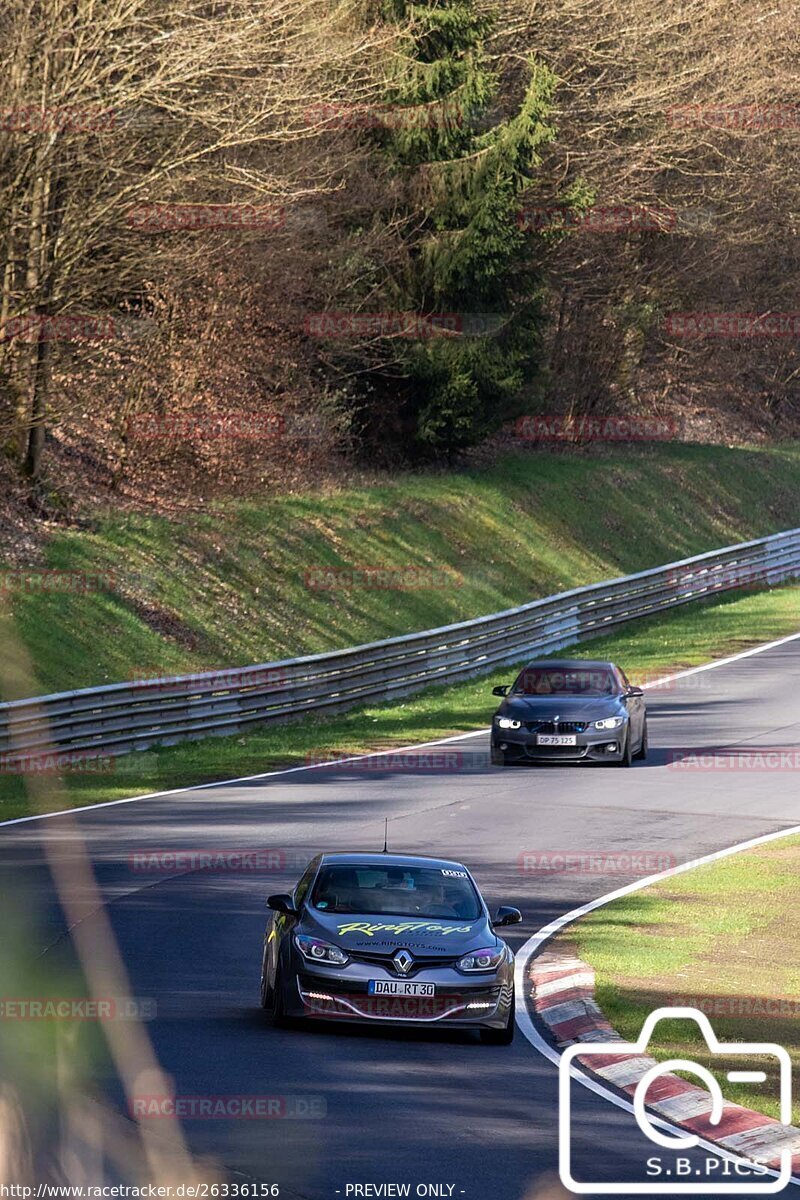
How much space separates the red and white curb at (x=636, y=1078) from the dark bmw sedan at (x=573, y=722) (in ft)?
36.6

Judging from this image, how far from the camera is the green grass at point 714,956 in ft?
41.7

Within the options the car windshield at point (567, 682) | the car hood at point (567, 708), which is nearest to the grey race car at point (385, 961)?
the car hood at point (567, 708)

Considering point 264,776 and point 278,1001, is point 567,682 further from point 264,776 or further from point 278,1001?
point 278,1001

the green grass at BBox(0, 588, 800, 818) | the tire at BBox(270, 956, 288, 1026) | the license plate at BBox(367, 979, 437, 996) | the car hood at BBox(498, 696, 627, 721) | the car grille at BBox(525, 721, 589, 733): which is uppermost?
the license plate at BBox(367, 979, 437, 996)

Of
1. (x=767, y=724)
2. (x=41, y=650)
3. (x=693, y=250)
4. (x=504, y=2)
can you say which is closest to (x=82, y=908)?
(x=41, y=650)

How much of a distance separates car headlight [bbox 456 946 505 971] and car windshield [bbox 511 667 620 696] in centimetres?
1443

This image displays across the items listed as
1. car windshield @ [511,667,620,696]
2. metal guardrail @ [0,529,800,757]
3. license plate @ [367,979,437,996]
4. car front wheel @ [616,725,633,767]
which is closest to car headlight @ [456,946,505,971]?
license plate @ [367,979,437,996]

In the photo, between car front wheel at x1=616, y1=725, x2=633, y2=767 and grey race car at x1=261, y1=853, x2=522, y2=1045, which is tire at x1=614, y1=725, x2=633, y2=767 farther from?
grey race car at x1=261, y1=853, x2=522, y2=1045

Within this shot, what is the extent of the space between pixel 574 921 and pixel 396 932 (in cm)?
506

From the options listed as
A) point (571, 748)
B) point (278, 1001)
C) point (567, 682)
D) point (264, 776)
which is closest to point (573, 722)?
point (571, 748)

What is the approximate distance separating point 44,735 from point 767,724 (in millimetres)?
12497

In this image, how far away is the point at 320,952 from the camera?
1208cm

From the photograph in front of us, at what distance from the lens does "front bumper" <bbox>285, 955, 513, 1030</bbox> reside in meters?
12.0

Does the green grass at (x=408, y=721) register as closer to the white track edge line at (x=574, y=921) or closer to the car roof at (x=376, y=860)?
the white track edge line at (x=574, y=921)
